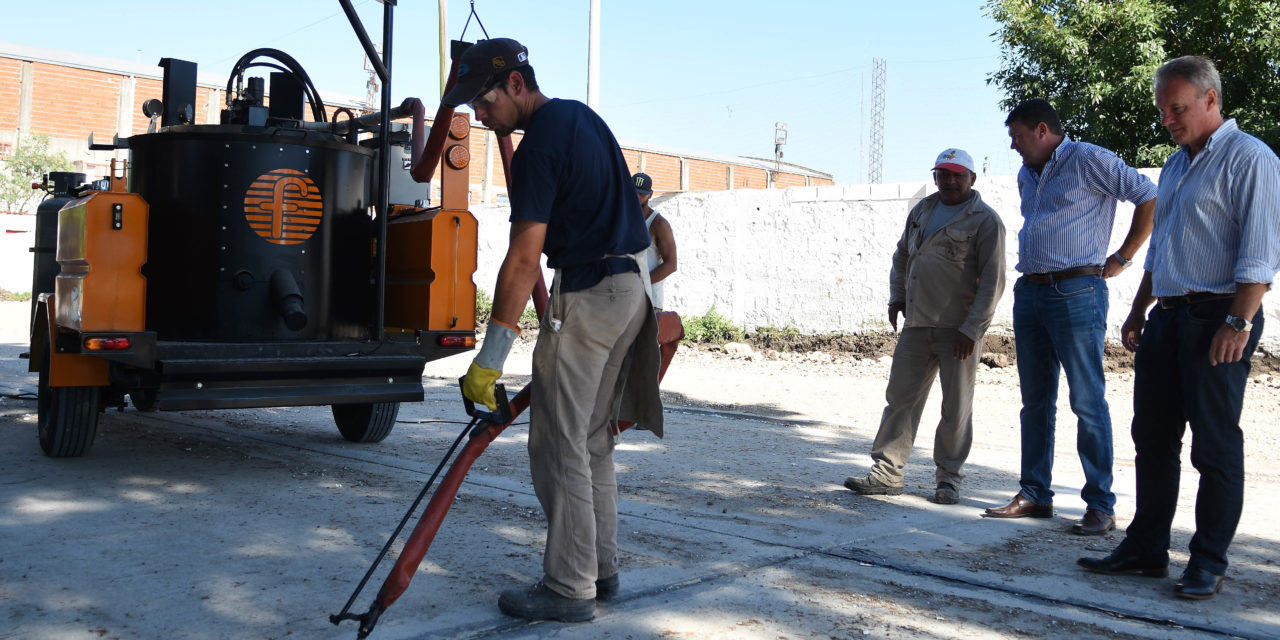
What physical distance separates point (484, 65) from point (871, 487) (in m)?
3.17

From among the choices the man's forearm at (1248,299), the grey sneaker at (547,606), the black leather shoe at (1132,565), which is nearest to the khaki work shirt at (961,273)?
the black leather shoe at (1132,565)

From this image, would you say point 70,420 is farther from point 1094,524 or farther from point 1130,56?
point 1130,56

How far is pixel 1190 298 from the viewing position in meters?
3.89

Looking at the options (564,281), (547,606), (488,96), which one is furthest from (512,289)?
(547,606)

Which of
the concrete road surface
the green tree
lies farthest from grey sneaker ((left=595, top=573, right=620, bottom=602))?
the green tree

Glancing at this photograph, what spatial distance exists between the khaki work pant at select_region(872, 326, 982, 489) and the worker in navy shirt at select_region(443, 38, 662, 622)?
8.03 ft

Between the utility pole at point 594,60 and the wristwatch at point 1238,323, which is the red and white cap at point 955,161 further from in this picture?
the utility pole at point 594,60

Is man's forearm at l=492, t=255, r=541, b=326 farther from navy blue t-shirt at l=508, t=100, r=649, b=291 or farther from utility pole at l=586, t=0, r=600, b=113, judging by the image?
utility pole at l=586, t=0, r=600, b=113

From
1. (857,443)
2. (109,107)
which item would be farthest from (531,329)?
(109,107)

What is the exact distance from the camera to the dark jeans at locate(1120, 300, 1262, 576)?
12.3ft

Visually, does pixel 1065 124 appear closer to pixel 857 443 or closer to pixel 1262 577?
pixel 857 443

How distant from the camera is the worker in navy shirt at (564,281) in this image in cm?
328

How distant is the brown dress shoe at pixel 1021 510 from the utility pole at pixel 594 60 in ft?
36.8

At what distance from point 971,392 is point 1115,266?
0.93 m
